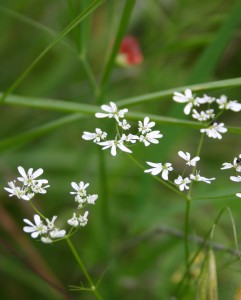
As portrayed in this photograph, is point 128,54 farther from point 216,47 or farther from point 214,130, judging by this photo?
point 214,130

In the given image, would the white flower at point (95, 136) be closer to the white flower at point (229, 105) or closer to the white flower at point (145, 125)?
the white flower at point (145, 125)

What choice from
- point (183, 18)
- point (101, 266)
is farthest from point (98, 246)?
point (183, 18)

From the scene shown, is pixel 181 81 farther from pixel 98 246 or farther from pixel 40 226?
pixel 40 226

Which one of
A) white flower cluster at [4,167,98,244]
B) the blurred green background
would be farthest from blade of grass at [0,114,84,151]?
white flower cluster at [4,167,98,244]

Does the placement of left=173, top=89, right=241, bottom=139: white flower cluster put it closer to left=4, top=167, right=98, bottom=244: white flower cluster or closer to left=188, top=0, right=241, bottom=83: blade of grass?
left=4, top=167, right=98, bottom=244: white flower cluster

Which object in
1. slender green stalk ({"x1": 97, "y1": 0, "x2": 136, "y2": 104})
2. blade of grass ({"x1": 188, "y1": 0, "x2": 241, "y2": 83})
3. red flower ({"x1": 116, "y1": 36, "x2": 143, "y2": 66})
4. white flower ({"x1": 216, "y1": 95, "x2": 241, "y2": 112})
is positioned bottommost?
white flower ({"x1": 216, "y1": 95, "x2": 241, "y2": 112})

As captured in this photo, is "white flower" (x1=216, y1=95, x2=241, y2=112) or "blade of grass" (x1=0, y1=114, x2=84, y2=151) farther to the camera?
"blade of grass" (x1=0, y1=114, x2=84, y2=151)

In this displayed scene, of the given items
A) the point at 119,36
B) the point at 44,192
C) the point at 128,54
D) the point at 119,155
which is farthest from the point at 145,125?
the point at 119,155
